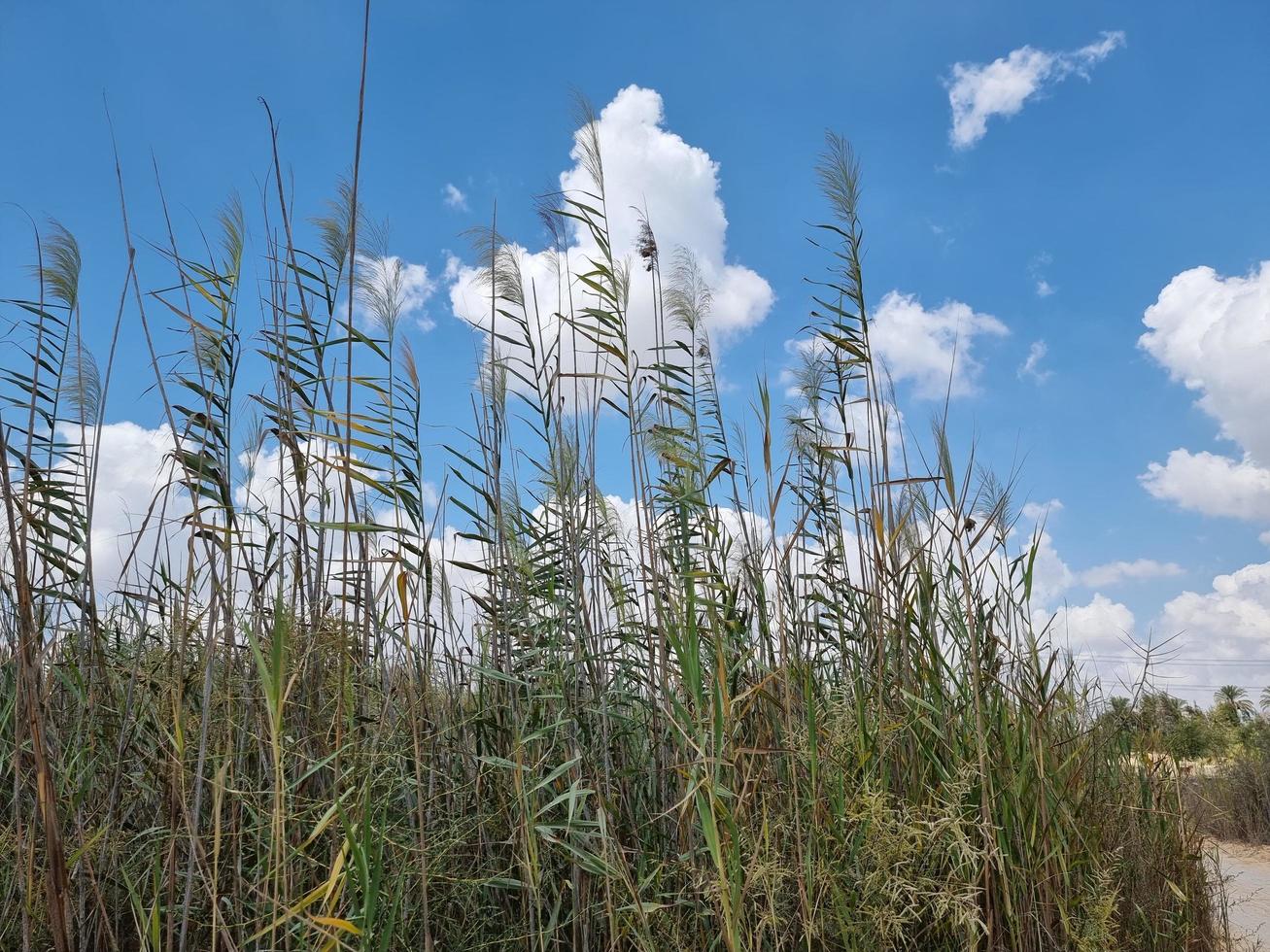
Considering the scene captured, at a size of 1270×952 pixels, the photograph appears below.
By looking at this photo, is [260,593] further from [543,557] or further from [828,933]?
[828,933]

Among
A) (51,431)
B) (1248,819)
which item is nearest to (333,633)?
(51,431)

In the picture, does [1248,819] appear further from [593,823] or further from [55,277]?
[55,277]

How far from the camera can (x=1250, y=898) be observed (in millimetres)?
5086

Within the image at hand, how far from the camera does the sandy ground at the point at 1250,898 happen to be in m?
4.94

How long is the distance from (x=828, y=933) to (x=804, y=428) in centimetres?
202

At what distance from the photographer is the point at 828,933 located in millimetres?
2289

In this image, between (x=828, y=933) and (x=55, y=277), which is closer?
(x=828, y=933)

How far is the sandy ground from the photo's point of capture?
4936 mm

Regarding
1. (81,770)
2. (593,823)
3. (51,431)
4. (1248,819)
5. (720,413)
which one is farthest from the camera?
(1248,819)

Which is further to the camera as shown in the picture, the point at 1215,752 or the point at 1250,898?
the point at 1215,752

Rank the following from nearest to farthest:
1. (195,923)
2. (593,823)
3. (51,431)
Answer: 1. (593,823)
2. (195,923)
3. (51,431)

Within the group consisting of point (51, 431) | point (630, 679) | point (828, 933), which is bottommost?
point (828, 933)

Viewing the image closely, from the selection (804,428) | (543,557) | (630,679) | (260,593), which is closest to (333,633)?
(260,593)

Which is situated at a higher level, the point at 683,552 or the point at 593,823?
the point at 683,552
